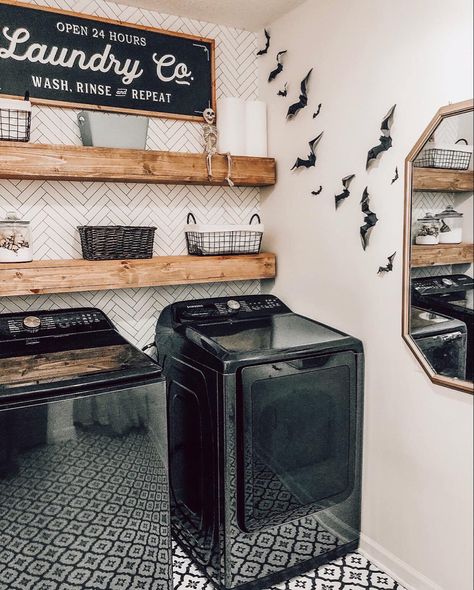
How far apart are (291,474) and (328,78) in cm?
177

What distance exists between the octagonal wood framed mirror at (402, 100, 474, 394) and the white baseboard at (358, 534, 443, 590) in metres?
0.83

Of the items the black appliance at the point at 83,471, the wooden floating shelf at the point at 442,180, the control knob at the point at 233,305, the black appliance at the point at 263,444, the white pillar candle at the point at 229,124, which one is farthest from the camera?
the white pillar candle at the point at 229,124

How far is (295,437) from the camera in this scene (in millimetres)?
2193

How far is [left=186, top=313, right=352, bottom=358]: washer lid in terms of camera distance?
2133 millimetres

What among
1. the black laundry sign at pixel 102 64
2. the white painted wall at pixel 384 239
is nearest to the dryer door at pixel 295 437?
the white painted wall at pixel 384 239

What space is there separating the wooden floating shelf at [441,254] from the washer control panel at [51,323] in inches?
53.3

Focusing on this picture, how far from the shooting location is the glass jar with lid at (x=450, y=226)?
1.84 m

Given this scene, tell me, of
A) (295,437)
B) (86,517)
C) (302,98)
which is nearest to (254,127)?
(302,98)

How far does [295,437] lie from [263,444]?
0.51 feet

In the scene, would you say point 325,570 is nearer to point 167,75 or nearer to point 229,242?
point 229,242

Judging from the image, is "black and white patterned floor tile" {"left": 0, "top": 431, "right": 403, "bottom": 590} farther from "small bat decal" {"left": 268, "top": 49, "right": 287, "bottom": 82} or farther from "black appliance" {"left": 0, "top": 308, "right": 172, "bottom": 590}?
"small bat decal" {"left": 268, "top": 49, "right": 287, "bottom": 82}

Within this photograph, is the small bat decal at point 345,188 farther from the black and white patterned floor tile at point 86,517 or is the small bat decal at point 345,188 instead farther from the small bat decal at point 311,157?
the black and white patterned floor tile at point 86,517

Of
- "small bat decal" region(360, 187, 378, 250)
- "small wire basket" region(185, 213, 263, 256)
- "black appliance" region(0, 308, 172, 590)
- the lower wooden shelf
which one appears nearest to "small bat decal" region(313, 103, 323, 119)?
"small bat decal" region(360, 187, 378, 250)

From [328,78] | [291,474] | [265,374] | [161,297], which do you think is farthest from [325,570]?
[328,78]
